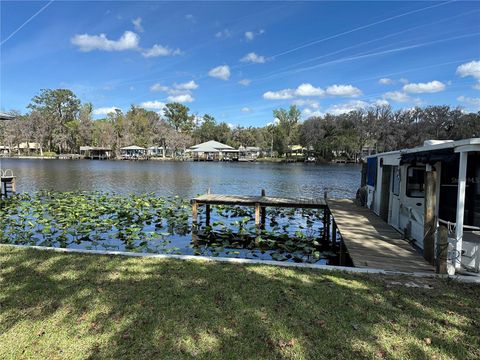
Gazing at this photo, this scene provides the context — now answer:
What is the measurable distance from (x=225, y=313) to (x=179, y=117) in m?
98.1

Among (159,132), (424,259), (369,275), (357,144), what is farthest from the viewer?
(159,132)

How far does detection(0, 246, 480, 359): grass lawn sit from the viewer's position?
3311 mm

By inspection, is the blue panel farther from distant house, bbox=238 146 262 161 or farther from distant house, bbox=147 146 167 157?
distant house, bbox=238 146 262 161

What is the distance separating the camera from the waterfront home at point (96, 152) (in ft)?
261

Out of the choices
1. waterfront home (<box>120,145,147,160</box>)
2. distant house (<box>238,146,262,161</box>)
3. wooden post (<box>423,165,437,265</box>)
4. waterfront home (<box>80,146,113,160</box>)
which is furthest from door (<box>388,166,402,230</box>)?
distant house (<box>238,146,262,161</box>)

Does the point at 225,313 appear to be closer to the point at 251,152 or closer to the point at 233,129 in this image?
the point at 251,152

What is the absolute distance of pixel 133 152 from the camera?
8406cm

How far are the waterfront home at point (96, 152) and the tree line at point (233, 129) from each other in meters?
1.86

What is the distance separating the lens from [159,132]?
82.7m

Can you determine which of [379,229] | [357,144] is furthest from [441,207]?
[357,144]

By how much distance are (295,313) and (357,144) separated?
6905cm

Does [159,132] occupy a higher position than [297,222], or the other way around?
[159,132]

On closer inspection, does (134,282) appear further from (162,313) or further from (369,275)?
(369,275)

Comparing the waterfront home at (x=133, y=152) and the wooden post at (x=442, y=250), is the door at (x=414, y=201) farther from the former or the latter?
the waterfront home at (x=133, y=152)
